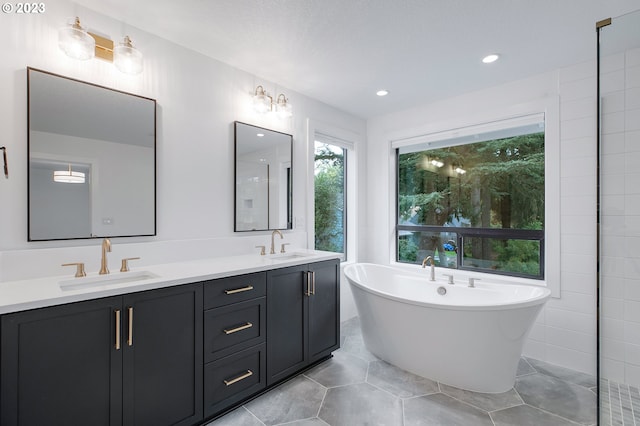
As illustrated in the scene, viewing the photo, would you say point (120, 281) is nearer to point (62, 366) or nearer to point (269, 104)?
point (62, 366)

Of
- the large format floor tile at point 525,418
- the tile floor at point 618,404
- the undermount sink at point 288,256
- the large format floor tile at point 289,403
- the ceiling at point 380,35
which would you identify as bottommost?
the large format floor tile at point 289,403

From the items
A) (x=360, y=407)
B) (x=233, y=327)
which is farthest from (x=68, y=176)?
(x=360, y=407)

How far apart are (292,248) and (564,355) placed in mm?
2528

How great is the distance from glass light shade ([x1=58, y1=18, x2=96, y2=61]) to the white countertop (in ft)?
4.11

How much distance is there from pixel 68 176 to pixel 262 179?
139 cm

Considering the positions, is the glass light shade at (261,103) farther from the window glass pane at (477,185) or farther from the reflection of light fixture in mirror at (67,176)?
the window glass pane at (477,185)

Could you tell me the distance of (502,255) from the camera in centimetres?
302

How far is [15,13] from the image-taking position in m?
1.61

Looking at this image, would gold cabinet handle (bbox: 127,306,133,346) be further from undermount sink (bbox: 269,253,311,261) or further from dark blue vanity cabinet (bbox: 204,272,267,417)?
undermount sink (bbox: 269,253,311,261)

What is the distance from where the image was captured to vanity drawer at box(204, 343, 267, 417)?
1788 mm

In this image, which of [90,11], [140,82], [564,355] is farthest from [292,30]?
[564,355]

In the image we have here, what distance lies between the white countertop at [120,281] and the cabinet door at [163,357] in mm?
58

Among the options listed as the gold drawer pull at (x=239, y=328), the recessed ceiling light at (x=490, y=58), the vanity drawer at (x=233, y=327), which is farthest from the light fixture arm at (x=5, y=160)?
the recessed ceiling light at (x=490, y=58)

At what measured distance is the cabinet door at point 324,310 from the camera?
2.43m
